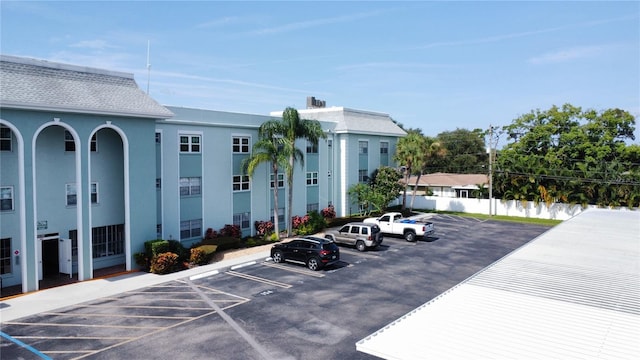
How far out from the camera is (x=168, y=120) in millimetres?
28031

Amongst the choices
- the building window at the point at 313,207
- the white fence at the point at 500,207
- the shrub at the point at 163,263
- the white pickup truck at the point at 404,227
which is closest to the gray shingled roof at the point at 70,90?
the shrub at the point at 163,263

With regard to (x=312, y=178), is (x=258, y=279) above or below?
below

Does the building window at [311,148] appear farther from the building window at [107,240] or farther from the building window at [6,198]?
the building window at [6,198]

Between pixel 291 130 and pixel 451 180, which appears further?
pixel 451 180

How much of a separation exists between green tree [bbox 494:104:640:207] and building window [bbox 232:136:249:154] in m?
30.7

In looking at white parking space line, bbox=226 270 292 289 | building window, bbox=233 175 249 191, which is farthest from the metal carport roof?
building window, bbox=233 175 249 191

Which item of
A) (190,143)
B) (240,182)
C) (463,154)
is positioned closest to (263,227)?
(240,182)

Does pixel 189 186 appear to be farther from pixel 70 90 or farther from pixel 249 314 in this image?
pixel 249 314

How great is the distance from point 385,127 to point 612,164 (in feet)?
78.1

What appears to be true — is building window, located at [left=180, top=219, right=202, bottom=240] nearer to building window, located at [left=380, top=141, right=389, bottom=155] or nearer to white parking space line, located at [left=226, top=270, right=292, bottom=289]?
white parking space line, located at [left=226, top=270, right=292, bottom=289]

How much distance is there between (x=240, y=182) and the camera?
108ft

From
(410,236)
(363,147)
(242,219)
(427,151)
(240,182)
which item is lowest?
(410,236)

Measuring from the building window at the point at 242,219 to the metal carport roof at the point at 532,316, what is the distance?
20.5 metres

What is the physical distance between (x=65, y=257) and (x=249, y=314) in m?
12.4
